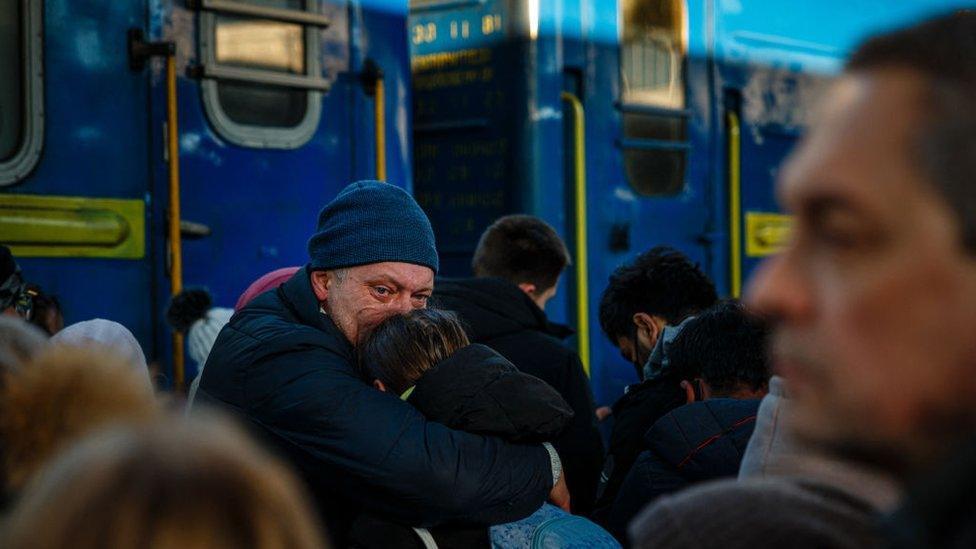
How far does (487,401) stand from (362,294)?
18.6 inches

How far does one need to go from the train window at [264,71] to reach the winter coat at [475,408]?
2.09 meters

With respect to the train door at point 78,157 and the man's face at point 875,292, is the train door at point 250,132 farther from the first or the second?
the man's face at point 875,292

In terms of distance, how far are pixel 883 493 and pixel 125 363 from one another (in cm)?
70

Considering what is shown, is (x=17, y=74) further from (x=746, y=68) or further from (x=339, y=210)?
(x=746, y=68)

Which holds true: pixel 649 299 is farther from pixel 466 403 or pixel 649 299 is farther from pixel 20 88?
pixel 20 88

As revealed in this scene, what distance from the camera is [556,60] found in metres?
5.18

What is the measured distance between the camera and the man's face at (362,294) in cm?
230

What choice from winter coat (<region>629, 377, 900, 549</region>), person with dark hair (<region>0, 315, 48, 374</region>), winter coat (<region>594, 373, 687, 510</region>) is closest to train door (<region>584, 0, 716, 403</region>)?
winter coat (<region>594, 373, 687, 510</region>)

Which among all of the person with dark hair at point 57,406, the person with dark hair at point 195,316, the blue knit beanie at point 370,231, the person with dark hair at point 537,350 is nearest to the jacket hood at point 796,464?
the person with dark hair at point 57,406

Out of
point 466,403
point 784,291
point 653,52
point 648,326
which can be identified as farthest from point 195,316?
point 653,52

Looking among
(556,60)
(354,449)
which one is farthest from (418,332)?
(556,60)

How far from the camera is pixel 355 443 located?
1.84 m

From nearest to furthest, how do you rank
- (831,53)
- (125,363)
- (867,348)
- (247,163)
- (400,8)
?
(867,348), (125,363), (247,163), (400,8), (831,53)

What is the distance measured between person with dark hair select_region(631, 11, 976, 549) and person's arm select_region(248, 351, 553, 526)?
3.57 ft
